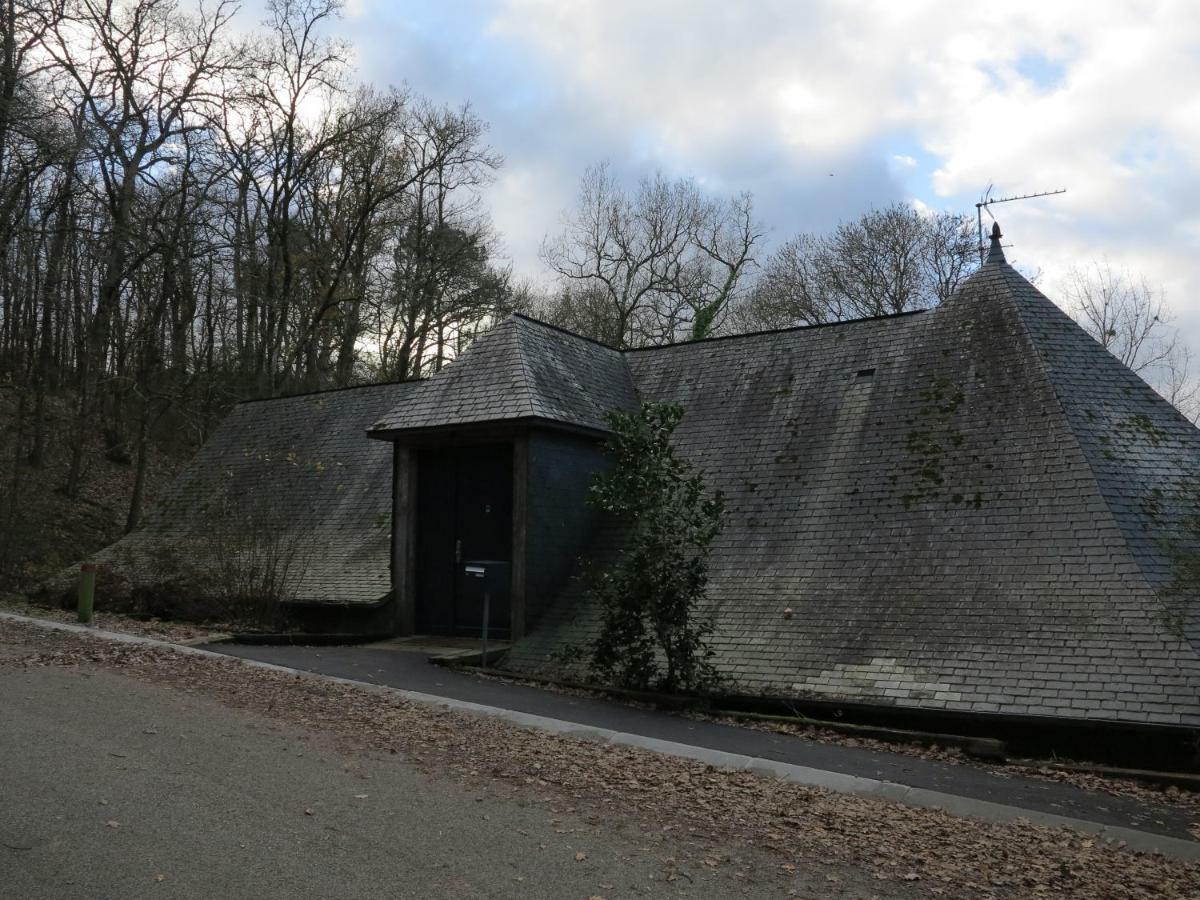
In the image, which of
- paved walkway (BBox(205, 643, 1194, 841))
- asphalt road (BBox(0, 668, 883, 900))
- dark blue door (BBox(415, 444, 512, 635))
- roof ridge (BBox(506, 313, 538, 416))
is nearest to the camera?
asphalt road (BBox(0, 668, 883, 900))

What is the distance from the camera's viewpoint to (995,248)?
628 inches

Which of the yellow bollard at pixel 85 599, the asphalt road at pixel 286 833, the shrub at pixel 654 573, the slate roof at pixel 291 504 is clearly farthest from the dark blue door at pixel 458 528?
the asphalt road at pixel 286 833

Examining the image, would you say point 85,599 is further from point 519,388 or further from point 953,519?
point 953,519

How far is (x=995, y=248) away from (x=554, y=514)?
27.5 feet

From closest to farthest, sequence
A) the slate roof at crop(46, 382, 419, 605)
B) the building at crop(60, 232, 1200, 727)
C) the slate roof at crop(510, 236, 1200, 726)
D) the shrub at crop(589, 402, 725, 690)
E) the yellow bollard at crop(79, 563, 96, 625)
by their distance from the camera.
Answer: the slate roof at crop(510, 236, 1200, 726) < the building at crop(60, 232, 1200, 727) < the shrub at crop(589, 402, 725, 690) < the yellow bollard at crop(79, 563, 96, 625) < the slate roof at crop(46, 382, 419, 605)

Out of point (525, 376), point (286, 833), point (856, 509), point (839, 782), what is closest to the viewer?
point (286, 833)

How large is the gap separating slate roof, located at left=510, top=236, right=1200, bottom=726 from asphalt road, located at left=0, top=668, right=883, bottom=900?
219 inches

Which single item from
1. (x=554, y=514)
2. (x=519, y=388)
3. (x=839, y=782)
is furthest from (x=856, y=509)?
(x=839, y=782)

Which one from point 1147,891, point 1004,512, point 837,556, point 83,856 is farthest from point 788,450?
point 83,856

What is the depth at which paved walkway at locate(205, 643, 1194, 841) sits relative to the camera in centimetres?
823

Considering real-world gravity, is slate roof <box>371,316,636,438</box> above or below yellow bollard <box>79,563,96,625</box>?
above

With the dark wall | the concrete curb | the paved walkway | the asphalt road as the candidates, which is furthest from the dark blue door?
the asphalt road

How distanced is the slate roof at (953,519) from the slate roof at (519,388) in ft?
5.57

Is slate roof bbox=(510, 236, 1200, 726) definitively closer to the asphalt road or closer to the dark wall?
the dark wall
